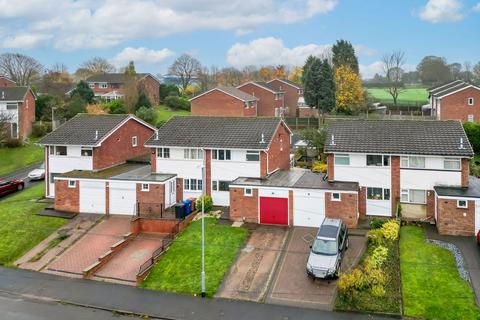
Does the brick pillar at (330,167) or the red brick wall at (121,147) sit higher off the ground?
the red brick wall at (121,147)

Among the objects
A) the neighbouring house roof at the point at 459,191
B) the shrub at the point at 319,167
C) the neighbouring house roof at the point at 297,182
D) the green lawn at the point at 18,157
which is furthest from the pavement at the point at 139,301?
the green lawn at the point at 18,157

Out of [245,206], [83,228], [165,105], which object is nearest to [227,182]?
[245,206]

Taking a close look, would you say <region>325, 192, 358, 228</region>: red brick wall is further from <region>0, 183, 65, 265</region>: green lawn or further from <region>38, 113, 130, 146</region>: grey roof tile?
<region>38, 113, 130, 146</region>: grey roof tile

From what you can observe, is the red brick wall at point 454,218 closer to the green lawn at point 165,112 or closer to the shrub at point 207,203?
the shrub at point 207,203

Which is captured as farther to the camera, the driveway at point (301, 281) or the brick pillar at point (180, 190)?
the brick pillar at point (180, 190)

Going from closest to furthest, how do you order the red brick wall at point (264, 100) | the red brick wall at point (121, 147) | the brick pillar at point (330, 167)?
the brick pillar at point (330, 167) → the red brick wall at point (121, 147) → the red brick wall at point (264, 100)

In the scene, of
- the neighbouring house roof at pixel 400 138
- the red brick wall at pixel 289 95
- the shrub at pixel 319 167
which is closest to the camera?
the neighbouring house roof at pixel 400 138

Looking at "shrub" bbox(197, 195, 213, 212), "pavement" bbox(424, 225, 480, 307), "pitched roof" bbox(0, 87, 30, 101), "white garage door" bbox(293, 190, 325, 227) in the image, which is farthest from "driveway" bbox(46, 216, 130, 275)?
"pitched roof" bbox(0, 87, 30, 101)
